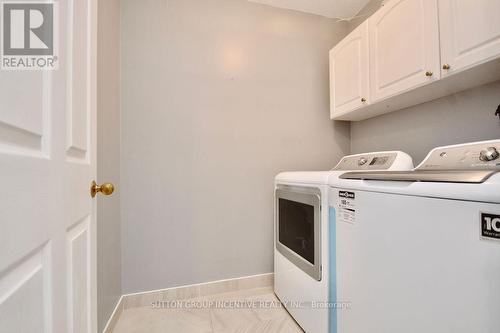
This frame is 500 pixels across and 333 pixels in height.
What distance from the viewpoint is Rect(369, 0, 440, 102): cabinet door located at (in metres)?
1.19

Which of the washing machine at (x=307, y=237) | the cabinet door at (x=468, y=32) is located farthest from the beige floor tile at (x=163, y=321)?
the cabinet door at (x=468, y=32)

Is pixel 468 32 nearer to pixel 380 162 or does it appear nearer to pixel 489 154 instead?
pixel 489 154

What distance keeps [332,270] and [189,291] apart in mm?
1170

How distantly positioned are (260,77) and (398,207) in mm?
1559

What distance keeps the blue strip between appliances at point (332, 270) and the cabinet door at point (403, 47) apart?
907 millimetres

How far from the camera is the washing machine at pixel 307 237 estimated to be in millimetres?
1195

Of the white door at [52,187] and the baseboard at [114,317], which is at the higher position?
the white door at [52,187]

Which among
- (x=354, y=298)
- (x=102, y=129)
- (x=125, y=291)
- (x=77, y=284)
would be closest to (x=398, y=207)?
(x=354, y=298)

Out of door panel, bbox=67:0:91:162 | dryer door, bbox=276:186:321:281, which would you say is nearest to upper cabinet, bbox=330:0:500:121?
dryer door, bbox=276:186:321:281

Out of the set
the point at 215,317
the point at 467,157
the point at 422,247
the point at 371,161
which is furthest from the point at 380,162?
the point at 215,317

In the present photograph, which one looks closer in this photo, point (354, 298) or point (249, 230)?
point (354, 298)

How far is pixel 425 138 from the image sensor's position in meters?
1.56

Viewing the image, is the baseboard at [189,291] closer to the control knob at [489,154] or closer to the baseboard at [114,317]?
the baseboard at [114,317]

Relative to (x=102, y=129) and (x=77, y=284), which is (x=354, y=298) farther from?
(x=102, y=129)
